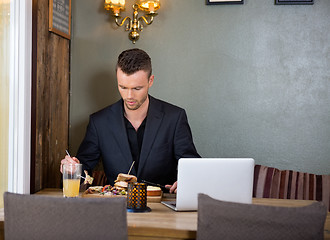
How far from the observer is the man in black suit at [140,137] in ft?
8.81

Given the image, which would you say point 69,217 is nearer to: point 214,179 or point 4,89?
point 214,179

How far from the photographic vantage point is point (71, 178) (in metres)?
2.10

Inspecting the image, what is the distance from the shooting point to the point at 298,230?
1.34 m

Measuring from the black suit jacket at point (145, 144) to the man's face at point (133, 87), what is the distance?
15 cm

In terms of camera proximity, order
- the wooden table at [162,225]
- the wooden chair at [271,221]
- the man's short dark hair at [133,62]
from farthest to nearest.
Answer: the man's short dark hair at [133,62] < the wooden table at [162,225] < the wooden chair at [271,221]

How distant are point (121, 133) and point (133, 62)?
458 millimetres

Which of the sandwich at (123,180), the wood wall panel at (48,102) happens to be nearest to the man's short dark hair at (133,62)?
the wood wall panel at (48,102)

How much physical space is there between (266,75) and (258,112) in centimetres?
28

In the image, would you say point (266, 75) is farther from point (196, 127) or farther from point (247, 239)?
point (247, 239)

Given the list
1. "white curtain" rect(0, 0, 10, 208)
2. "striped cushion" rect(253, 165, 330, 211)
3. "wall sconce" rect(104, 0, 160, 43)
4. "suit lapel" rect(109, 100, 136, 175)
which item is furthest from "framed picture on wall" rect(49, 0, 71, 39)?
"striped cushion" rect(253, 165, 330, 211)

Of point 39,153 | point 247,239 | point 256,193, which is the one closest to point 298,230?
point 247,239

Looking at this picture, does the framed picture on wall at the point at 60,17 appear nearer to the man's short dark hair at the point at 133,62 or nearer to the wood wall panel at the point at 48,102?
the wood wall panel at the point at 48,102

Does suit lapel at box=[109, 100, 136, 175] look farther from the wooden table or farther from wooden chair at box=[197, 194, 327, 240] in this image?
wooden chair at box=[197, 194, 327, 240]

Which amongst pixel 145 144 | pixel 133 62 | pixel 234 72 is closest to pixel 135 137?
pixel 145 144
